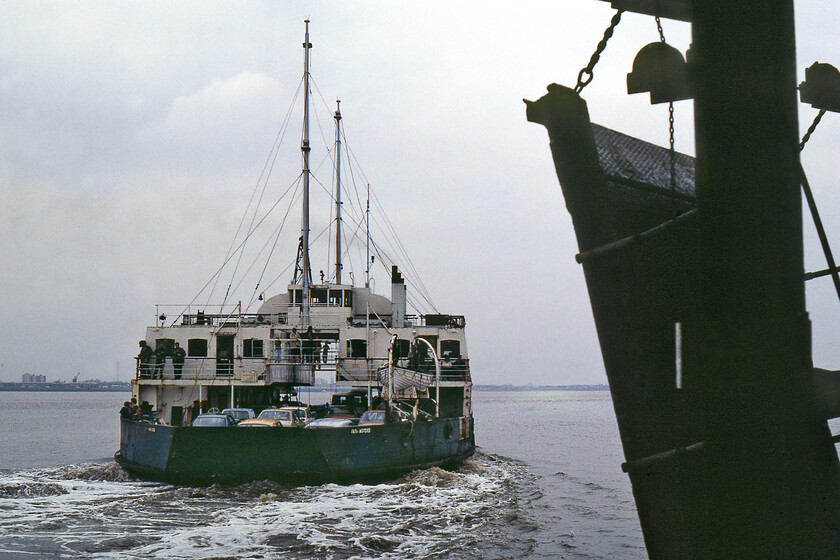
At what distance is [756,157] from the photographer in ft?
13.3

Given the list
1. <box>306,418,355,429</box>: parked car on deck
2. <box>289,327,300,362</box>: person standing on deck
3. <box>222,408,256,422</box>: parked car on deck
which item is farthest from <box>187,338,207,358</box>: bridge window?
<box>306,418,355,429</box>: parked car on deck

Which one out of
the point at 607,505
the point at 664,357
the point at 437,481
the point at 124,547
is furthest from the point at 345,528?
the point at 664,357

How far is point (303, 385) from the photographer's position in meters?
31.1

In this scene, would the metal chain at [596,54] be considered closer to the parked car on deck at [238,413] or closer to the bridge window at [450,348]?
the parked car on deck at [238,413]

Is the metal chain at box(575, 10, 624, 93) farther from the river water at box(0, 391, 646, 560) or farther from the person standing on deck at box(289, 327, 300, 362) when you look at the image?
the person standing on deck at box(289, 327, 300, 362)

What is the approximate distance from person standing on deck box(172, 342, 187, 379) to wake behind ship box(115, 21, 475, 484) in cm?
5

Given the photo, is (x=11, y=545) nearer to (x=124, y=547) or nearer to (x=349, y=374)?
(x=124, y=547)

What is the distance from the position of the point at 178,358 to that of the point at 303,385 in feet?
18.1

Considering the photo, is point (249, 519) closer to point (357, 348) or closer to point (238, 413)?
point (238, 413)

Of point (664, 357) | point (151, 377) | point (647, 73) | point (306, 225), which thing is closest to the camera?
point (664, 357)

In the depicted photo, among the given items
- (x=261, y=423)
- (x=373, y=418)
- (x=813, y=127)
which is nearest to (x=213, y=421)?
(x=261, y=423)

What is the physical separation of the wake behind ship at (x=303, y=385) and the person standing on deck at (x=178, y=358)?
51 millimetres

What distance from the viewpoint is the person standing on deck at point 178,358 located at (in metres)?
31.4

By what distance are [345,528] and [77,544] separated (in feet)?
21.7
